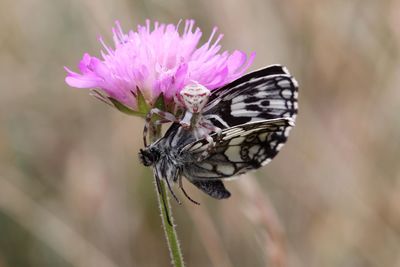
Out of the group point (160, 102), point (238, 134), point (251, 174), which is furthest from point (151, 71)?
point (251, 174)

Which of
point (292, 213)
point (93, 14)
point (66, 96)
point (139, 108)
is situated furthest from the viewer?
point (66, 96)

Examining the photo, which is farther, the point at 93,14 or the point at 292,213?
the point at 292,213

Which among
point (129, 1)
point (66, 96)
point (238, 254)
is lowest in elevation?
point (238, 254)

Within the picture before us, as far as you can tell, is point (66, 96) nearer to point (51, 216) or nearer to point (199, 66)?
point (51, 216)

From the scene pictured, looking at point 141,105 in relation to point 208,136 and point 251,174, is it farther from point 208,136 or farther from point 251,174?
point 251,174

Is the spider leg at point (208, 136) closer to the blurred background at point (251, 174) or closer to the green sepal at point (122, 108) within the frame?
the green sepal at point (122, 108)

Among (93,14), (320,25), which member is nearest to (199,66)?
(93,14)
